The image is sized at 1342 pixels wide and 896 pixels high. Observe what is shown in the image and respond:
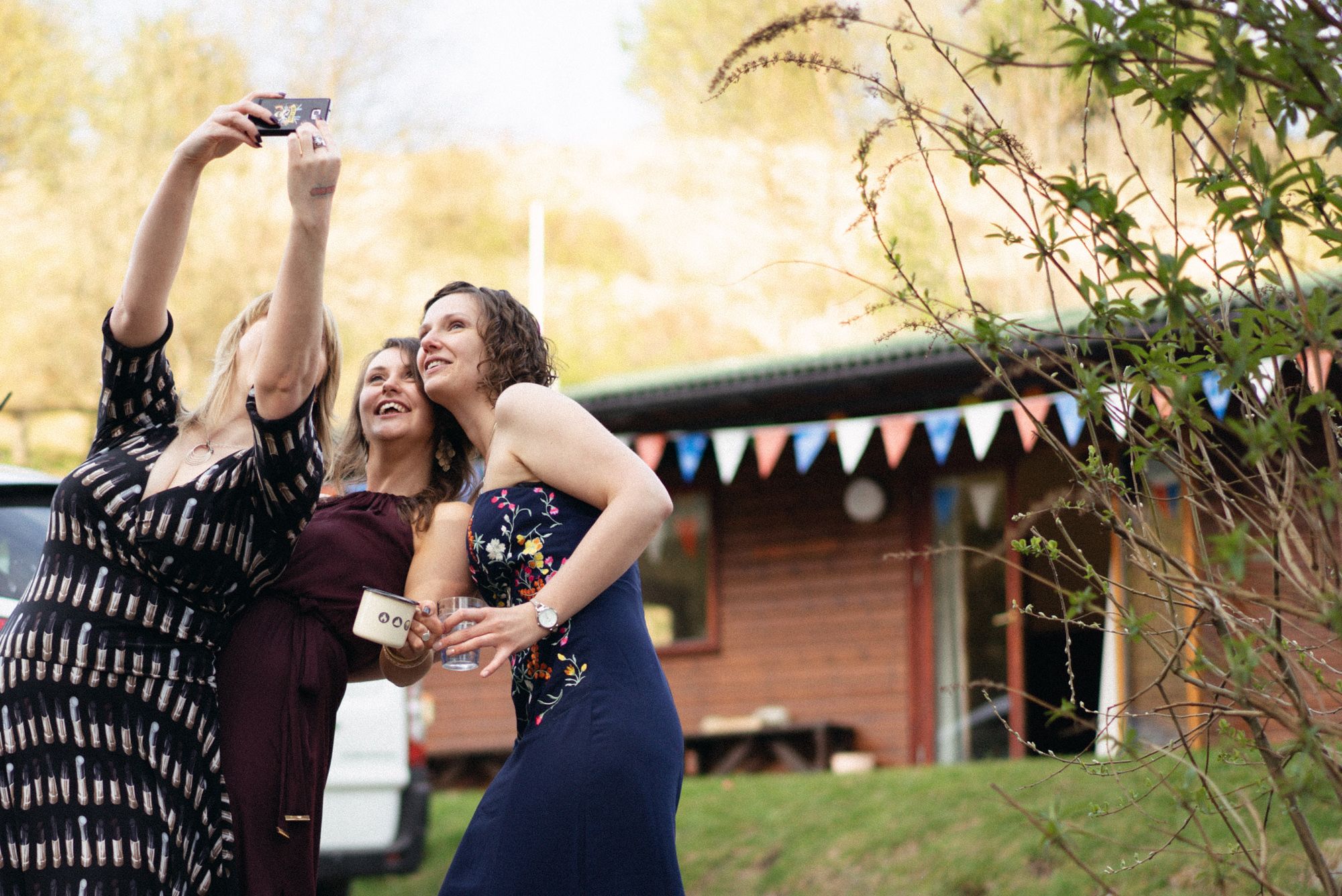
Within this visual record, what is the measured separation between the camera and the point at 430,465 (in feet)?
9.91

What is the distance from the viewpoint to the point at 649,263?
1553 inches

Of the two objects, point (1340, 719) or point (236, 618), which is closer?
point (1340, 719)

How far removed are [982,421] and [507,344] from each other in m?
7.32

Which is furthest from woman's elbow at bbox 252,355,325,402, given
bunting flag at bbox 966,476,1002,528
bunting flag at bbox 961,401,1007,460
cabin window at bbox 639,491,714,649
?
cabin window at bbox 639,491,714,649

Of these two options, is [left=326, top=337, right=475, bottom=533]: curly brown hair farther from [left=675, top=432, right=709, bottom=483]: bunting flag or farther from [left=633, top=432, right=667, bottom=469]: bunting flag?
[left=633, top=432, right=667, bottom=469]: bunting flag

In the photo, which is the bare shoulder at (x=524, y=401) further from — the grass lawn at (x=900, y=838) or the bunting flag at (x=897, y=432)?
the bunting flag at (x=897, y=432)

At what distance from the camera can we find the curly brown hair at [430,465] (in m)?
2.88

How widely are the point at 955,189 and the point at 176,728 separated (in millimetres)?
22429

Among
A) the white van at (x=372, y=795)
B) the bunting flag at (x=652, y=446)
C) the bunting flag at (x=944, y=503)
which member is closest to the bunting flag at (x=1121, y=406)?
the white van at (x=372, y=795)

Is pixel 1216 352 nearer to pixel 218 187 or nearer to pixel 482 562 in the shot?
pixel 482 562

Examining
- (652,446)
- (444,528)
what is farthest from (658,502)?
(652,446)

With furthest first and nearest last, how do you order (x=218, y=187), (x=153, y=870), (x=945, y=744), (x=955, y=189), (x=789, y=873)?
(x=218, y=187), (x=955, y=189), (x=945, y=744), (x=789, y=873), (x=153, y=870)

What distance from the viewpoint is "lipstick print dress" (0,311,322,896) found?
2.37m

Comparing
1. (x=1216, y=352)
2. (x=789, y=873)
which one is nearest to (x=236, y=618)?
(x=1216, y=352)
